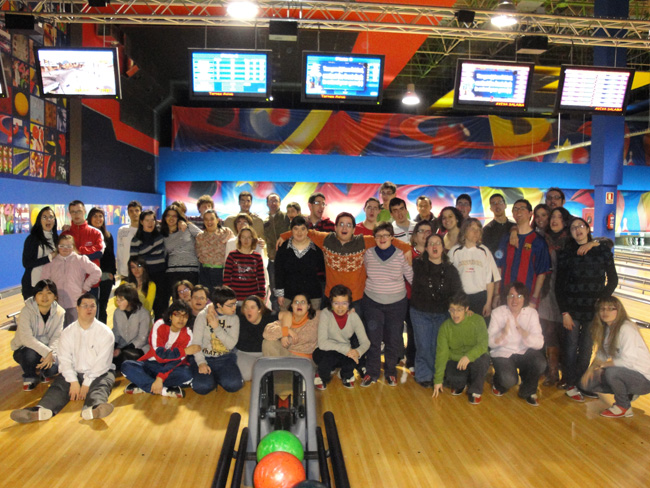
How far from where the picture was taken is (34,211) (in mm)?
5547

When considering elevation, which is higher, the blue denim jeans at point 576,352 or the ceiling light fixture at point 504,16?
the ceiling light fixture at point 504,16

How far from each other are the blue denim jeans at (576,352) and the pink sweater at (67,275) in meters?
3.26

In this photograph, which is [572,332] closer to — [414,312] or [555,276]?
[555,276]

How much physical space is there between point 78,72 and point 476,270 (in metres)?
3.65

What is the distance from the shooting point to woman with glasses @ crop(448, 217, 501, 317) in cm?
327

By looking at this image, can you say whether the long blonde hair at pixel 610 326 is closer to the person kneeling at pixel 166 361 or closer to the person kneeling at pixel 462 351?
the person kneeling at pixel 462 351

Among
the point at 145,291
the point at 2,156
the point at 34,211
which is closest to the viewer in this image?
the point at 145,291

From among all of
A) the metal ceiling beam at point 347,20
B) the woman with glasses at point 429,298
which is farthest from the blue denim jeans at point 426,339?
the metal ceiling beam at point 347,20

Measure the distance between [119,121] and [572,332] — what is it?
22.9 feet

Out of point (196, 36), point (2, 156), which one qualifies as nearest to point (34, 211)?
Answer: point (2, 156)

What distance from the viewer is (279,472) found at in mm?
1754

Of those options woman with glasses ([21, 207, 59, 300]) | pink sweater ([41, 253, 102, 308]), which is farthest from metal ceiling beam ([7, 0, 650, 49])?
pink sweater ([41, 253, 102, 308])

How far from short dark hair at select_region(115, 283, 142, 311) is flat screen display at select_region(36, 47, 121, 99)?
6.33 ft

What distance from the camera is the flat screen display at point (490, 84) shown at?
4.44m
